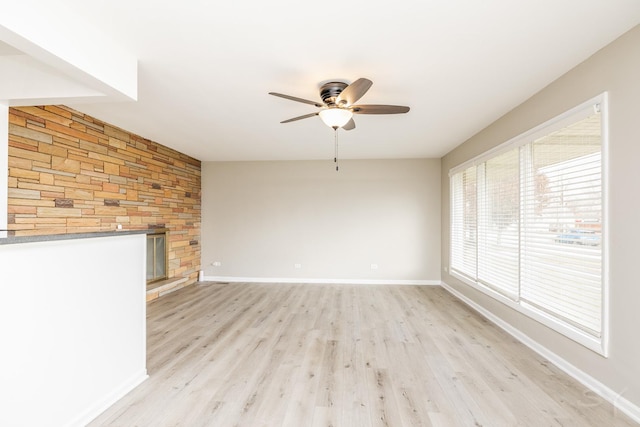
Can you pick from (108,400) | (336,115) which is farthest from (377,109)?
(108,400)

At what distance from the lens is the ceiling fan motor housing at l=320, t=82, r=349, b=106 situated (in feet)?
8.38

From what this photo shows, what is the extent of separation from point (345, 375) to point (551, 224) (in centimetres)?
234

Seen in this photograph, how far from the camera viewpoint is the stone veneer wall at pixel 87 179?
2844mm

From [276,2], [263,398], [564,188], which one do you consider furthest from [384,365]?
[276,2]

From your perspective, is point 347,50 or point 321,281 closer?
point 347,50

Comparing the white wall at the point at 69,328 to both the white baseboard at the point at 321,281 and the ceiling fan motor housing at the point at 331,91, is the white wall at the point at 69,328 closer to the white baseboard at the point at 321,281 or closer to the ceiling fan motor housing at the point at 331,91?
the ceiling fan motor housing at the point at 331,91

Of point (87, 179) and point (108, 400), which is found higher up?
point (87, 179)

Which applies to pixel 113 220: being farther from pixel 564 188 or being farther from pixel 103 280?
pixel 564 188

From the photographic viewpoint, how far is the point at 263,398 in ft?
7.04

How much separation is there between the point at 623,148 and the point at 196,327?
432 centimetres

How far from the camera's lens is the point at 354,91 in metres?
2.29

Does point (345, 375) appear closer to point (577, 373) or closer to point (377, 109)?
point (577, 373)

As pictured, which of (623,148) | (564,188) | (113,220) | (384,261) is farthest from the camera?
(384,261)

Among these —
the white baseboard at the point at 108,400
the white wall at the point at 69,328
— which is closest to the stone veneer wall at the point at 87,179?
the white wall at the point at 69,328
